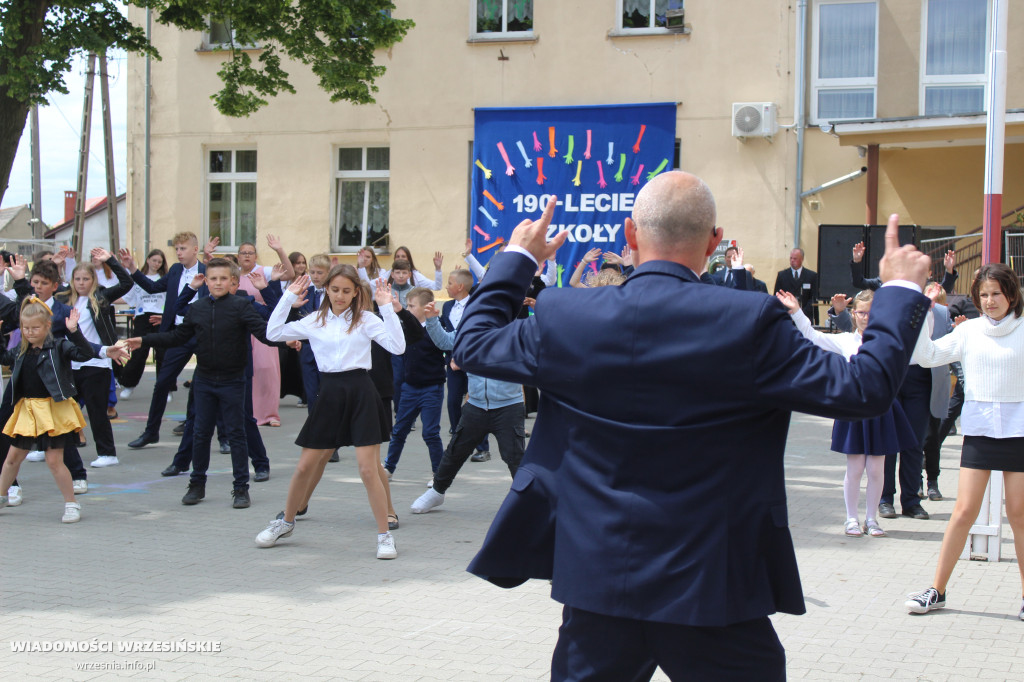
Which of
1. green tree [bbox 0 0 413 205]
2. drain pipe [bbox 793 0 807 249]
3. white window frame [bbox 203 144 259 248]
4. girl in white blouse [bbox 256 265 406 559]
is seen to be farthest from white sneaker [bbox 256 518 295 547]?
white window frame [bbox 203 144 259 248]

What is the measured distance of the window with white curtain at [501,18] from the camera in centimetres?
1880

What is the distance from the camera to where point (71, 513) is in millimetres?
7543

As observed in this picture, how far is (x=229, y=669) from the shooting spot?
4621mm

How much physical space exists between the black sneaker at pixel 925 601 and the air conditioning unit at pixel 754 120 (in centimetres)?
1279

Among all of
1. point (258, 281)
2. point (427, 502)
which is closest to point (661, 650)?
point (427, 502)

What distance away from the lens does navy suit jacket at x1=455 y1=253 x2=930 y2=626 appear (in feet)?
7.83

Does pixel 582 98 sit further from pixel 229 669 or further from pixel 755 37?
pixel 229 669

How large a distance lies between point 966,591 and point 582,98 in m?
13.7

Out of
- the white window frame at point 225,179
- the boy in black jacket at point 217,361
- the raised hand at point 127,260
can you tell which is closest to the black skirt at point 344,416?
the boy in black jacket at point 217,361

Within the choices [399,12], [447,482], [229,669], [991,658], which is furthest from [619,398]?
[399,12]

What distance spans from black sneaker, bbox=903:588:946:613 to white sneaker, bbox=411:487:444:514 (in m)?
3.69

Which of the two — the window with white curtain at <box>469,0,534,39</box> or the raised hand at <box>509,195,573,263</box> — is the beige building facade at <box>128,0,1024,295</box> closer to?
the window with white curtain at <box>469,0,534,39</box>

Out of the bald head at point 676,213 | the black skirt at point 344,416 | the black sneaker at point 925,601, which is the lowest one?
the black sneaker at point 925,601

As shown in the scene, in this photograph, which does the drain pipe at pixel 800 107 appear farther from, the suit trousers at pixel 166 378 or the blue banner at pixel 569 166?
the suit trousers at pixel 166 378
